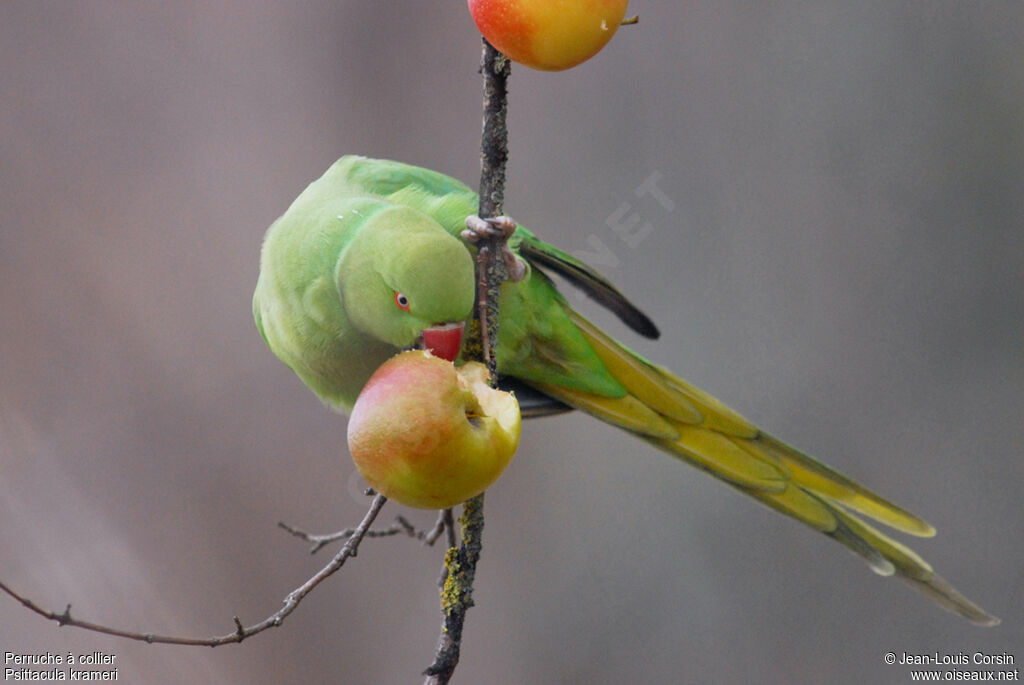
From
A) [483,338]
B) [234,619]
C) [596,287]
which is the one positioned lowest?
[234,619]

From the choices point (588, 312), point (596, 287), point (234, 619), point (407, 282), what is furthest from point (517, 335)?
point (234, 619)

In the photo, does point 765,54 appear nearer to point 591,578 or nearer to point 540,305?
point 540,305

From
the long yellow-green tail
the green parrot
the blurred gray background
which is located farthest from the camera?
the blurred gray background

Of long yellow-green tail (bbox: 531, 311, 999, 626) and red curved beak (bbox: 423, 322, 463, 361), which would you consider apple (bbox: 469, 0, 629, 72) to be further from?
long yellow-green tail (bbox: 531, 311, 999, 626)

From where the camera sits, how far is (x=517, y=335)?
2619 millimetres

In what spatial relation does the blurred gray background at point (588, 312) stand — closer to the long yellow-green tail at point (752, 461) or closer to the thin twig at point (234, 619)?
the long yellow-green tail at point (752, 461)

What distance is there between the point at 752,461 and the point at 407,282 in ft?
4.22

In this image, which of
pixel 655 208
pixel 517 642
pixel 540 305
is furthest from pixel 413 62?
pixel 517 642

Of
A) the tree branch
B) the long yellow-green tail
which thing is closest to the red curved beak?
the tree branch

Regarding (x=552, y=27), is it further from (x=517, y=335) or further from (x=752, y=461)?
(x=752, y=461)

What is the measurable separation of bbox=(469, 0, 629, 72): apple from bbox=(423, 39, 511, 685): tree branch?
9.0 inches

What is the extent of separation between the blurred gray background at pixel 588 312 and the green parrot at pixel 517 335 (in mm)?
739

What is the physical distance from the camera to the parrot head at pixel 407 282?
1.89 m

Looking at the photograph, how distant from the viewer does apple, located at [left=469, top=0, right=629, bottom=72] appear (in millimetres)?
1260
